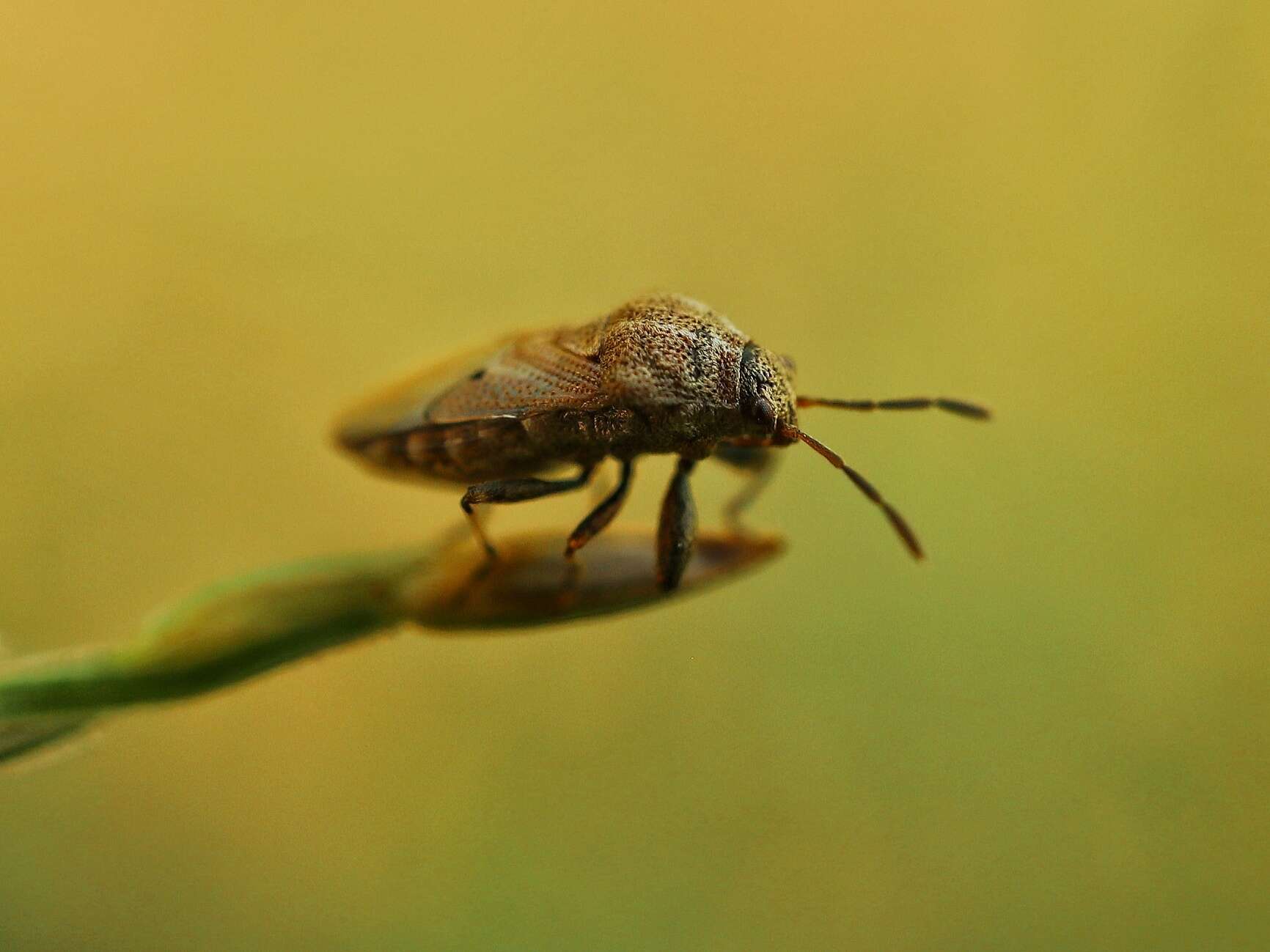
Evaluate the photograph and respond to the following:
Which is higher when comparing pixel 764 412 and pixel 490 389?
pixel 490 389

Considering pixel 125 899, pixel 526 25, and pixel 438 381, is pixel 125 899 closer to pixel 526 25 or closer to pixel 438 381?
pixel 438 381

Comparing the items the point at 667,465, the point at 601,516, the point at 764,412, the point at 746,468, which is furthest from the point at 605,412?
the point at 667,465

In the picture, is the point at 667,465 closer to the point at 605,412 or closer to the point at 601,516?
the point at 605,412

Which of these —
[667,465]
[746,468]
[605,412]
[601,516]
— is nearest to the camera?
[601,516]

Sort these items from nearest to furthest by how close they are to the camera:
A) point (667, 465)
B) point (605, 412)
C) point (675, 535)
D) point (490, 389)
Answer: point (675, 535), point (605, 412), point (490, 389), point (667, 465)

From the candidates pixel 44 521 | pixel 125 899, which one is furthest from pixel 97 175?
pixel 125 899

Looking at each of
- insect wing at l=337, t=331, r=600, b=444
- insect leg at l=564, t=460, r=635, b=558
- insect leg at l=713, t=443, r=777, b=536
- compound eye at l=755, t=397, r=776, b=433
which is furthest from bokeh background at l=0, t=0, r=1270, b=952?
compound eye at l=755, t=397, r=776, b=433

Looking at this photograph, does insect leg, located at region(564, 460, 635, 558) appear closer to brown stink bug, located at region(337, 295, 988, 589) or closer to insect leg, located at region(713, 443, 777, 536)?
brown stink bug, located at region(337, 295, 988, 589)
